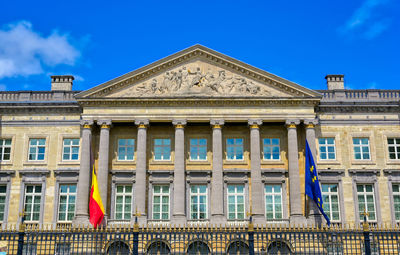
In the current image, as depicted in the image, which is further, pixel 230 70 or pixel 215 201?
pixel 230 70

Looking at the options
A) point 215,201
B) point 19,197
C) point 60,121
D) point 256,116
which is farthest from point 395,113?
point 19,197

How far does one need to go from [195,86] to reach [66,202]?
13.1m

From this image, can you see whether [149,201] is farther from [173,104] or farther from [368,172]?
[368,172]

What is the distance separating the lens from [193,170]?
1452 inches

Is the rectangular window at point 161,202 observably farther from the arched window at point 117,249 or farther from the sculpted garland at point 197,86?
the sculpted garland at point 197,86

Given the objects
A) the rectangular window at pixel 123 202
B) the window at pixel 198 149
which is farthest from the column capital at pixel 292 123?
the rectangular window at pixel 123 202

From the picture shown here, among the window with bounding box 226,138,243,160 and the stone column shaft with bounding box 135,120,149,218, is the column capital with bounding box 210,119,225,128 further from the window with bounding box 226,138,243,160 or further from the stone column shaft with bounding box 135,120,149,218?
the stone column shaft with bounding box 135,120,149,218

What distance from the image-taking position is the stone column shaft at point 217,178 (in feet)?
114

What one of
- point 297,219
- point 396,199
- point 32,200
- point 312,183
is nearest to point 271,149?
point 312,183

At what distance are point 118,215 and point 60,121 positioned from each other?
8.73 metres

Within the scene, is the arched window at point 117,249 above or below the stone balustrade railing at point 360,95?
below

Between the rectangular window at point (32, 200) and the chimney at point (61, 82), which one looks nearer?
the rectangular window at point (32, 200)

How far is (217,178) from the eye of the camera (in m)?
35.7

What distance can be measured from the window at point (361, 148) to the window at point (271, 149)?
234 inches
